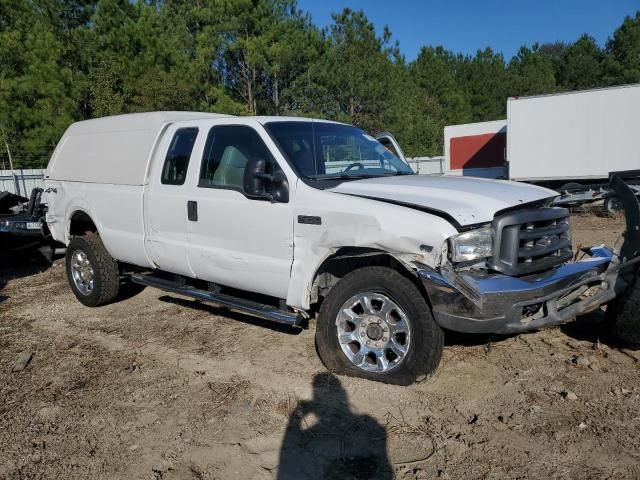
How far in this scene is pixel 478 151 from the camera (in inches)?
914

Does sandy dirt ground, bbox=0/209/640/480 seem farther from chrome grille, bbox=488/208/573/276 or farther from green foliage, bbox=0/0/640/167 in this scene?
green foliage, bbox=0/0/640/167

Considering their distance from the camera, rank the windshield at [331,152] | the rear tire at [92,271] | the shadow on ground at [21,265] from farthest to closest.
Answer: the shadow on ground at [21,265] → the rear tire at [92,271] → the windshield at [331,152]

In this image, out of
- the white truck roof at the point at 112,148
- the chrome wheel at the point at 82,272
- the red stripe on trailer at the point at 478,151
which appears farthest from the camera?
the red stripe on trailer at the point at 478,151

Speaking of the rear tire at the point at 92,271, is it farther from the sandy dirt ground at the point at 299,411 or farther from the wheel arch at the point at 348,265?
the wheel arch at the point at 348,265

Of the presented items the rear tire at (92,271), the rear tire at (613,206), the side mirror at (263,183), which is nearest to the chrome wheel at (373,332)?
the side mirror at (263,183)

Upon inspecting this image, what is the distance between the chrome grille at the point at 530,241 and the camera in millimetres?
3617

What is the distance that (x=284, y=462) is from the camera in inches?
123

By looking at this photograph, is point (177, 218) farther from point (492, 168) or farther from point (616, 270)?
point (492, 168)

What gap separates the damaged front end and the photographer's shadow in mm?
865

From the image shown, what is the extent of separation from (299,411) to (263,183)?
1.77m

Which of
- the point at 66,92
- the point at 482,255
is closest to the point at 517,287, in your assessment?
the point at 482,255

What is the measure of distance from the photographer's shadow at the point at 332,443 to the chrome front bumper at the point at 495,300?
860 millimetres

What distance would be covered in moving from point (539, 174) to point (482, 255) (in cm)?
1482

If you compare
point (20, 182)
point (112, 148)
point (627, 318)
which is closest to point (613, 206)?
point (627, 318)
